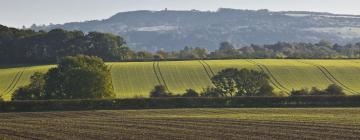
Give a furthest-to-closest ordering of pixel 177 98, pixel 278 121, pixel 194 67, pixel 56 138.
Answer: pixel 194 67 → pixel 177 98 → pixel 278 121 → pixel 56 138

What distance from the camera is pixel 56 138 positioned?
141 feet

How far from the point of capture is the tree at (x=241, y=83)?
107m

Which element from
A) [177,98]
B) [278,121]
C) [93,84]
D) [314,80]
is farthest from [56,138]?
[314,80]

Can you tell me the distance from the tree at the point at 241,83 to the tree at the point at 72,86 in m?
16.9

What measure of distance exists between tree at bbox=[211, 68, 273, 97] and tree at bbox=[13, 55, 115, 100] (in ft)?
55.4

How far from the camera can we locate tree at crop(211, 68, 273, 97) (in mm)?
106688

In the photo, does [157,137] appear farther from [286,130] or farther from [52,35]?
[52,35]

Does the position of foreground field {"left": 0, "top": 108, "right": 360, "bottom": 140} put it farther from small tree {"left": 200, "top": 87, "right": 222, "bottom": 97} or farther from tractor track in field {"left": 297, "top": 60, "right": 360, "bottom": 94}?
tractor track in field {"left": 297, "top": 60, "right": 360, "bottom": 94}

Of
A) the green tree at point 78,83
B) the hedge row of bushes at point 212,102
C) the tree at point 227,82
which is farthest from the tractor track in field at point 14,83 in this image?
the tree at point 227,82

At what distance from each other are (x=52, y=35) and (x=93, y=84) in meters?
78.7

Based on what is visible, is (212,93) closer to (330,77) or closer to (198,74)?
(198,74)

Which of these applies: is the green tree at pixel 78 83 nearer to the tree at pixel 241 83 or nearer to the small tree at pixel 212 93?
the small tree at pixel 212 93

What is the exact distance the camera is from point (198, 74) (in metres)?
136

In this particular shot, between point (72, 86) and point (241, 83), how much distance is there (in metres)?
25.1
